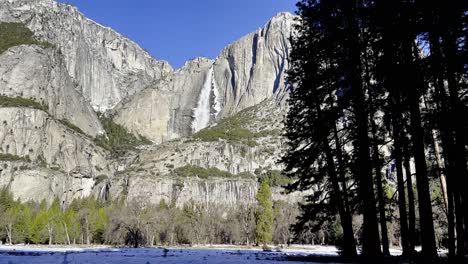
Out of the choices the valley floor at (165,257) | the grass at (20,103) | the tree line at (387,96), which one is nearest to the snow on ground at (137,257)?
the valley floor at (165,257)

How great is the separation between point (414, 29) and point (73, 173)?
171248mm

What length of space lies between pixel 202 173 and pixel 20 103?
77.6 meters

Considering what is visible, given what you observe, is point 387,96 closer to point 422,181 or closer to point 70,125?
point 422,181

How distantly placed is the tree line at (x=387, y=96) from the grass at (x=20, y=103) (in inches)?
6599

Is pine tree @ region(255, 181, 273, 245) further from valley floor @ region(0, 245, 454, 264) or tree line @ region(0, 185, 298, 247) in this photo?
valley floor @ region(0, 245, 454, 264)

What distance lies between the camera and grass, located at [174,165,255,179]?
177375 mm

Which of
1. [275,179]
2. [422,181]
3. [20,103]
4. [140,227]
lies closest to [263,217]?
[140,227]

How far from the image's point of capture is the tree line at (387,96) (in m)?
12.3

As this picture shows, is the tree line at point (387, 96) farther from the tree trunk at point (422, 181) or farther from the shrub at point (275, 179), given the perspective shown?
the shrub at point (275, 179)

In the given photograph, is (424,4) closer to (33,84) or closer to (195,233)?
(195,233)

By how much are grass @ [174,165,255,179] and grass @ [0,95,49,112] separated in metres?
61.7

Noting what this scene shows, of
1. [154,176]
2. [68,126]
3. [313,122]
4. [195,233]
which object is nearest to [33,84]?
[68,126]

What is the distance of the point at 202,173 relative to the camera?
586 ft

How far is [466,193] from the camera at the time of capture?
12.1m
